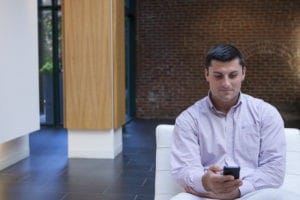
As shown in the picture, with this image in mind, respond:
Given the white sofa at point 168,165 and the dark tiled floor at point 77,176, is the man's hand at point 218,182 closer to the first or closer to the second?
the white sofa at point 168,165

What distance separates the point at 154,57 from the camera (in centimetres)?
947

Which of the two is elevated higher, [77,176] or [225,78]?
[225,78]

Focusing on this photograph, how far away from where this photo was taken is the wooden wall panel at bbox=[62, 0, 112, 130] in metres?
5.48

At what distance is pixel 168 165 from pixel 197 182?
38 cm

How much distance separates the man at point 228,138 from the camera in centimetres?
215

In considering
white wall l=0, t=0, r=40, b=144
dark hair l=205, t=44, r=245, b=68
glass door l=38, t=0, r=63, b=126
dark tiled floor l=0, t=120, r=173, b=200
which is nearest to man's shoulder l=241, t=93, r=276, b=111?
dark hair l=205, t=44, r=245, b=68

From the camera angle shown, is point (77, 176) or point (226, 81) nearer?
point (226, 81)

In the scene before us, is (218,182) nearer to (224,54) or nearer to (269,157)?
(269,157)

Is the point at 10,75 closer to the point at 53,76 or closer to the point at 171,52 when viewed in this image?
the point at 53,76

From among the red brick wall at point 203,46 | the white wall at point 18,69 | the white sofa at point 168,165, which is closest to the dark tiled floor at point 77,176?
the white wall at point 18,69

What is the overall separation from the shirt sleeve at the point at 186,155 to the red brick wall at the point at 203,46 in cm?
715

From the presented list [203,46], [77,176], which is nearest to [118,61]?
[77,176]

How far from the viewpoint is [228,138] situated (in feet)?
7.34

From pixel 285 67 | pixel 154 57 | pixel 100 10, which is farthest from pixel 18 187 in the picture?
pixel 285 67
